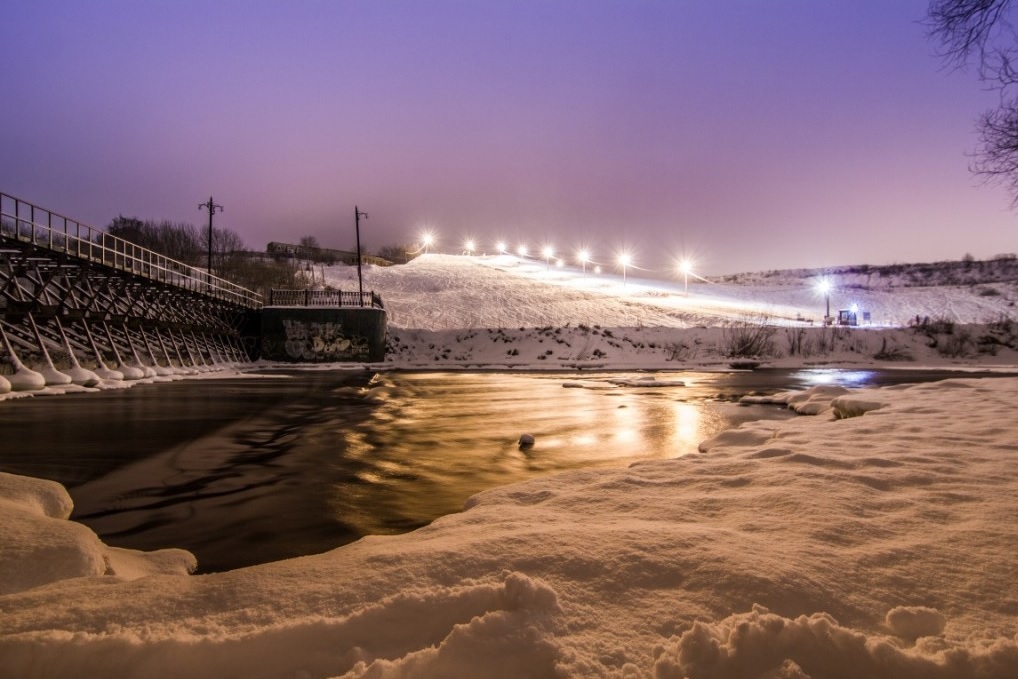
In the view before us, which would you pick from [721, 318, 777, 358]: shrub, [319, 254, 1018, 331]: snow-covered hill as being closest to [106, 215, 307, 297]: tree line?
[319, 254, 1018, 331]: snow-covered hill

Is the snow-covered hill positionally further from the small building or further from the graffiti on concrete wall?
the graffiti on concrete wall

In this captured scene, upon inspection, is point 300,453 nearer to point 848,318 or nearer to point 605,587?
point 605,587

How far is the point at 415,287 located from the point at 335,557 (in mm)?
64047

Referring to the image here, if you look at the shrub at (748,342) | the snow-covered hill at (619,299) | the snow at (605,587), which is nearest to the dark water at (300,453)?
the snow at (605,587)

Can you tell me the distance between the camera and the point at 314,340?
31781mm

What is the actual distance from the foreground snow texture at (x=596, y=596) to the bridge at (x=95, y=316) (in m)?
14.3

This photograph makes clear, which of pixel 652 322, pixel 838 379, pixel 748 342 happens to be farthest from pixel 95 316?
pixel 652 322

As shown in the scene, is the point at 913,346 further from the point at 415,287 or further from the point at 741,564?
the point at 415,287

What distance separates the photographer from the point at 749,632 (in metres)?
1.80

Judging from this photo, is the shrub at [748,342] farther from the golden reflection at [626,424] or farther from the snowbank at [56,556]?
the snowbank at [56,556]

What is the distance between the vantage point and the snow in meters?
1.79

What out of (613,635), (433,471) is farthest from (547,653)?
(433,471)

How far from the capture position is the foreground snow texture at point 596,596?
179 cm

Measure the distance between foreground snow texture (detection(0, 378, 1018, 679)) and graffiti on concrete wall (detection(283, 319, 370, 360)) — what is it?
28822 millimetres
